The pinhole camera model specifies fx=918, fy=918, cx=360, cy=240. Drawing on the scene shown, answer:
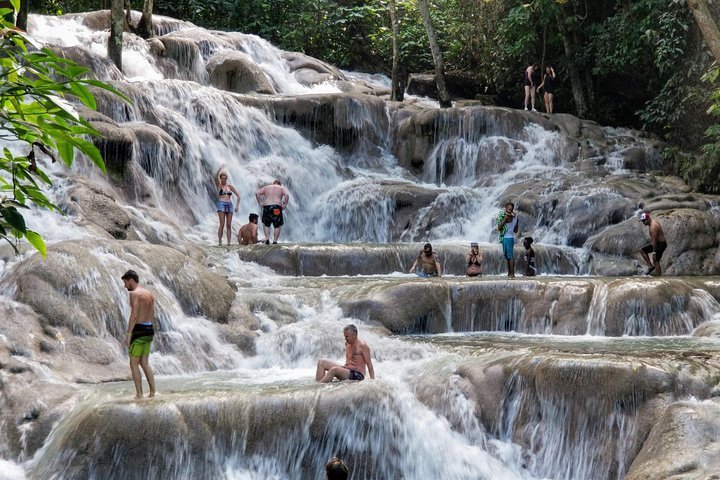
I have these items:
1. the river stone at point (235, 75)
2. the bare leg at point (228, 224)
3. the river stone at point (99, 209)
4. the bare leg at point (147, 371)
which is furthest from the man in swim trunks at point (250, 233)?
the river stone at point (235, 75)

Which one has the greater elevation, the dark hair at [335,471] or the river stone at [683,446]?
the dark hair at [335,471]

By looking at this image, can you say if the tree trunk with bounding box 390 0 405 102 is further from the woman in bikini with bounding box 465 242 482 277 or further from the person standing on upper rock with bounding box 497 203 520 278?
the woman in bikini with bounding box 465 242 482 277

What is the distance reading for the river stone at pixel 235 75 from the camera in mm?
26156

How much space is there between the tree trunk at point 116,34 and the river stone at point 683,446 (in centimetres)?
1707

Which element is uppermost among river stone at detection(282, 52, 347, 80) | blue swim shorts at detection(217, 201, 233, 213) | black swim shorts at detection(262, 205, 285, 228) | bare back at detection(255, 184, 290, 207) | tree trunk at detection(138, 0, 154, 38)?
tree trunk at detection(138, 0, 154, 38)

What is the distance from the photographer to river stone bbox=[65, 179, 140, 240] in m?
15.0

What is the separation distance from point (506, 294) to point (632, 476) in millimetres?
5654

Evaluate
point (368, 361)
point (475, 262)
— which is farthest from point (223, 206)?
point (368, 361)

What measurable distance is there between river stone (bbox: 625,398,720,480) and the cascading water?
16.4 inches

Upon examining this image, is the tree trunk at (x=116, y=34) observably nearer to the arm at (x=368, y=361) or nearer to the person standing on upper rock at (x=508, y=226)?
the person standing on upper rock at (x=508, y=226)

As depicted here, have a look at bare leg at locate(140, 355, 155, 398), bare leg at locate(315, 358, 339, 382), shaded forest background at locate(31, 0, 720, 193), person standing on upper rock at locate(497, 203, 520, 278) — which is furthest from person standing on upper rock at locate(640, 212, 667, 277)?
bare leg at locate(140, 355, 155, 398)

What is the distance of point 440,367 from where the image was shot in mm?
10562

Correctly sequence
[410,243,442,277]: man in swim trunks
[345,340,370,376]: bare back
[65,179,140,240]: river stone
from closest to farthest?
[345,340,370,376]: bare back → [65,179,140,240]: river stone → [410,243,442,277]: man in swim trunks

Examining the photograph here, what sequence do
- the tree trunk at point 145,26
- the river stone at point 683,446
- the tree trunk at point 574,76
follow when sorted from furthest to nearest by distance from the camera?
the tree trunk at point 574,76
the tree trunk at point 145,26
the river stone at point 683,446
